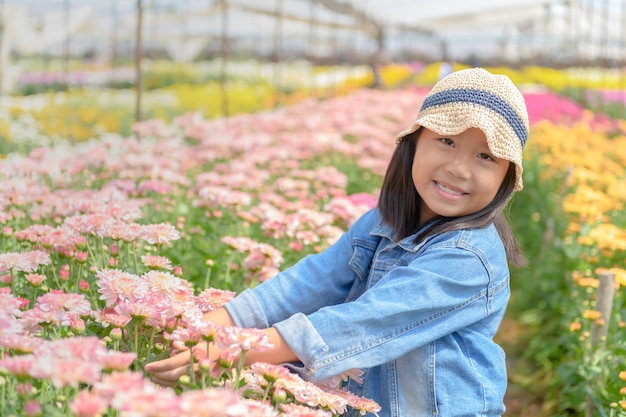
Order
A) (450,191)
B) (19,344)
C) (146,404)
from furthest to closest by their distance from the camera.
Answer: (450,191)
(19,344)
(146,404)

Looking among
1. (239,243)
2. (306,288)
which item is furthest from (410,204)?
(239,243)

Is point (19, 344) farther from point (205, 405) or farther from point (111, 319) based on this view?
point (205, 405)

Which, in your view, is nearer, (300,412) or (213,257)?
(300,412)

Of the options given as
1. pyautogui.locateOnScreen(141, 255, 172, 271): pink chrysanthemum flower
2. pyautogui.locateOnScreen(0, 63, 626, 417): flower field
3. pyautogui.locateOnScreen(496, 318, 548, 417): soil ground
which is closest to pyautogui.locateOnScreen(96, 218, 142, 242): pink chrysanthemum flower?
pyautogui.locateOnScreen(0, 63, 626, 417): flower field

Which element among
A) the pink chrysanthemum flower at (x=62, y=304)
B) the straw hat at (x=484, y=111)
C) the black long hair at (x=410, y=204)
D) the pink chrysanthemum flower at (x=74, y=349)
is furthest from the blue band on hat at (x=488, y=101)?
the pink chrysanthemum flower at (x=74, y=349)

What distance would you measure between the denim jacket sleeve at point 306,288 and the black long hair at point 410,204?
0.09 meters

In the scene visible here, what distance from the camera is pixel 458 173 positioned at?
Result: 1742mm

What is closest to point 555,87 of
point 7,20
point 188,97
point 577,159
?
point 188,97

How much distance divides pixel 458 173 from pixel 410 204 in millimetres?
218

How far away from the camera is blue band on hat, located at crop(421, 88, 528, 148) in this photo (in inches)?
67.9

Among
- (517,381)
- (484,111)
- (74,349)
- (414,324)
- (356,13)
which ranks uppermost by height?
(356,13)

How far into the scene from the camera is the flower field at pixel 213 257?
116 centimetres

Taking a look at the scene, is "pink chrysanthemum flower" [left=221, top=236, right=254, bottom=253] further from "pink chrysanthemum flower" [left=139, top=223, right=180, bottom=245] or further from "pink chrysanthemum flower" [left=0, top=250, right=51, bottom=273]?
"pink chrysanthemum flower" [left=0, top=250, right=51, bottom=273]

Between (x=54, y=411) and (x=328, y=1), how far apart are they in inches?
561
